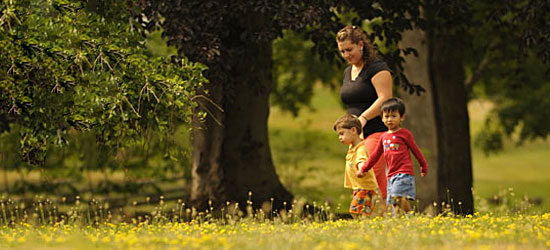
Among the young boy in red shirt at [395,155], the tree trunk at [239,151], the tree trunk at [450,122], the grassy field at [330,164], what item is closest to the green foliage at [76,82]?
the young boy in red shirt at [395,155]

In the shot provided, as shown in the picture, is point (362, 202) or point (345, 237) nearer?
point (345, 237)

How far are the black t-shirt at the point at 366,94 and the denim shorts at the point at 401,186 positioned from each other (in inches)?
28.0

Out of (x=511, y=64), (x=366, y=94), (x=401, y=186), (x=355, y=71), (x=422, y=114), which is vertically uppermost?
(x=511, y=64)

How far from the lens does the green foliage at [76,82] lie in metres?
9.20

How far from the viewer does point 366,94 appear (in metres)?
8.84

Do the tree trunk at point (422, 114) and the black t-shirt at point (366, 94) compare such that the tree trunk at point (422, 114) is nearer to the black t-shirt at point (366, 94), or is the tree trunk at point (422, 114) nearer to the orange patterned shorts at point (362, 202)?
the black t-shirt at point (366, 94)

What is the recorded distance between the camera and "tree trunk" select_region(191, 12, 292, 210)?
1430cm

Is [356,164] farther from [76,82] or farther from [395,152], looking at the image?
[76,82]

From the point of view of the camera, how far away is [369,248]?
6.22m

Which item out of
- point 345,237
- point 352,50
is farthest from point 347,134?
point 345,237

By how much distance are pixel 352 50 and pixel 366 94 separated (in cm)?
56

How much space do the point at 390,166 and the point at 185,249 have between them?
9.90 ft

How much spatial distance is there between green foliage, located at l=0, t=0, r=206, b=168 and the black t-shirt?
2244mm

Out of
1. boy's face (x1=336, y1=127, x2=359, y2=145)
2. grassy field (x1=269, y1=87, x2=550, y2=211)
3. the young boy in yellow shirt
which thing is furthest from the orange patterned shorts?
grassy field (x1=269, y1=87, x2=550, y2=211)
